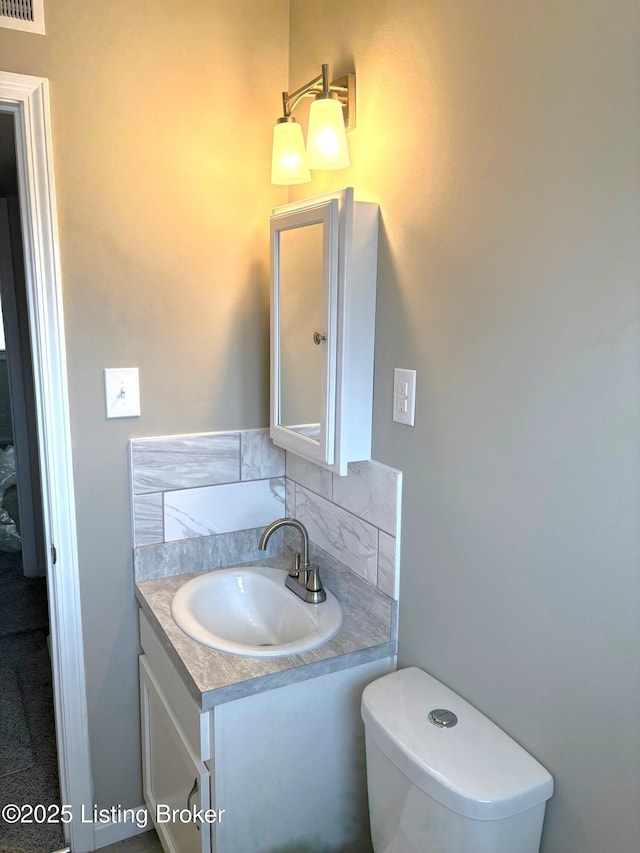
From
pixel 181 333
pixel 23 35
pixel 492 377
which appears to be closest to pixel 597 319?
pixel 492 377

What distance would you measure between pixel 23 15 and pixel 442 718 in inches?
68.3

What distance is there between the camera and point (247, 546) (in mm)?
1928

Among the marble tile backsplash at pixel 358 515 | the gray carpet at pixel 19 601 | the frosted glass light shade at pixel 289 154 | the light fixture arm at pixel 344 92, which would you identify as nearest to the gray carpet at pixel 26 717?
the gray carpet at pixel 19 601

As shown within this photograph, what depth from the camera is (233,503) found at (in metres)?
1.89

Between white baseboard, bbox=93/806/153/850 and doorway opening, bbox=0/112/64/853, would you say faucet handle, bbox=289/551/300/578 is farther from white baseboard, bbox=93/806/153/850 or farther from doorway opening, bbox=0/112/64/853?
doorway opening, bbox=0/112/64/853

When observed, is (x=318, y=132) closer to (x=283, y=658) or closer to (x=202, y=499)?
(x=202, y=499)

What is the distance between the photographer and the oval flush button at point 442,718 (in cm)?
119

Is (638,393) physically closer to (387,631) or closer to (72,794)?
(387,631)

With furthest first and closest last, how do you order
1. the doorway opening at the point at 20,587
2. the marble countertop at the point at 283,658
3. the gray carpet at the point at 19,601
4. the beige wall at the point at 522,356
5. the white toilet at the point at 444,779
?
1. the gray carpet at the point at 19,601
2. the doorway opening at the point at 20,587
3. the marble countertop at the point at 283,658
4. the white toilet at the point at 444,779
5. the beige wall at the point at 522,356

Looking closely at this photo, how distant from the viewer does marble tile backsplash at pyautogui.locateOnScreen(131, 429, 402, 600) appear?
Answer: 5.27 feet

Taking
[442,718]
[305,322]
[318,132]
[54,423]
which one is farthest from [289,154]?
[442,718]

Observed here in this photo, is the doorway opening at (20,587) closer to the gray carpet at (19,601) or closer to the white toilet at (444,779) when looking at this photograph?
the gray carpet at (19,601)

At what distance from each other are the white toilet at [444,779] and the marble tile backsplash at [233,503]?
0.33 m

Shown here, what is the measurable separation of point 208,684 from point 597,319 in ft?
3.22
